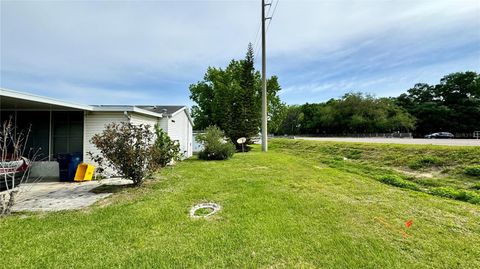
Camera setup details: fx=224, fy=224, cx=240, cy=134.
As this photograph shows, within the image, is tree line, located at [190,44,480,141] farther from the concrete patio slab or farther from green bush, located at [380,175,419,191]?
the concrete patio slab

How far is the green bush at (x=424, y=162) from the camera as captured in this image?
877 cm

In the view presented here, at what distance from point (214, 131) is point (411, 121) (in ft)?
149

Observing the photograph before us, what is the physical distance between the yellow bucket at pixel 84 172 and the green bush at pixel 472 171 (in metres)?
12.7

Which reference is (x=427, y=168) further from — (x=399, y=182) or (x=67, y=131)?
(x=67, y=131)

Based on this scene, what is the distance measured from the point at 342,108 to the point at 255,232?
5689cm

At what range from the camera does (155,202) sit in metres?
5.15

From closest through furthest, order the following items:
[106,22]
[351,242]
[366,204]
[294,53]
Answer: [351,242], [366,204], [106,22], [294,53]

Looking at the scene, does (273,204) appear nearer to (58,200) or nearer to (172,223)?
(172,223)

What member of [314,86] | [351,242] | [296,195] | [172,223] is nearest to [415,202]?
[296,195]

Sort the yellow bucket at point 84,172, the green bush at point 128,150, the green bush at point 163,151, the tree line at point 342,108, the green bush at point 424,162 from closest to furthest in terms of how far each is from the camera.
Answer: the green bush at point 128,150 < the green bush at point 163,151 < the yellow bucket at point 84,172 < the green bush at point 424,162 < the tree line at point 342,108

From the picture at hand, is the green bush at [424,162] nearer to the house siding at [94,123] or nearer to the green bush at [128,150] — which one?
the green bush at [128,150]

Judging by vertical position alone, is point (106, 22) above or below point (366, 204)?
above

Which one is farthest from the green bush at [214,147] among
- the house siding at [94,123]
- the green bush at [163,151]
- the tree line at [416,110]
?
the tree line at [416,110]

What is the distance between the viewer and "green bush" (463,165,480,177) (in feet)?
23.7
